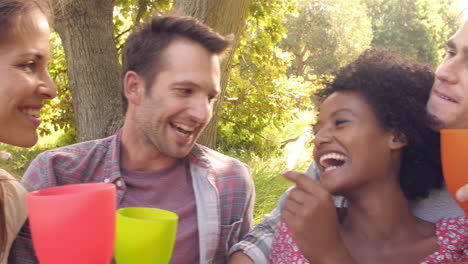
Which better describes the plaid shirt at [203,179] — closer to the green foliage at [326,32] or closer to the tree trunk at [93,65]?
the tree trunk at [93,65]

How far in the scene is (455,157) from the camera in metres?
1.26

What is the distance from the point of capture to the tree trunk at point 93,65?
4.95 metres

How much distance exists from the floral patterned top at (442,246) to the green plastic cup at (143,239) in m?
0.79

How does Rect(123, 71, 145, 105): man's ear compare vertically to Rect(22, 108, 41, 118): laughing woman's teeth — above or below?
above

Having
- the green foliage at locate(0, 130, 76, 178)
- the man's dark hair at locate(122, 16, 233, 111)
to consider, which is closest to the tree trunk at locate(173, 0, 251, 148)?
the man's dark hair at locate(122, 16, 233, 111)

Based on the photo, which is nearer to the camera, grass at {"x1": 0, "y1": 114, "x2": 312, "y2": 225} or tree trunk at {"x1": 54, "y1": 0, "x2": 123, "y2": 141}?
tree trunk at {"x1": 54, "y1": 0, "x2": 123, "y2": 141}

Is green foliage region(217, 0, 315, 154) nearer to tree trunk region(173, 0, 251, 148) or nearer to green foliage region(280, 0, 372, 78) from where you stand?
tree trunk region(173, 0, 251, 148)

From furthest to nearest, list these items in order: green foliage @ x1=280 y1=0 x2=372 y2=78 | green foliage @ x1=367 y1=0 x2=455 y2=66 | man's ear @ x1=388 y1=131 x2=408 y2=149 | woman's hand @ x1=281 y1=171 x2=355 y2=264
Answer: green foliage @ x1=367 y1=0 x2=455 y2=66 < green foliage @ x1=280 y1=0 x2=372 y2=78 < man's ear @ x1=388 y1=131 x2=408 y2=149 < woman's hand @ x1=281 y1=171 x2=355 y2=264

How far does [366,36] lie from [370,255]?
31.5 metres

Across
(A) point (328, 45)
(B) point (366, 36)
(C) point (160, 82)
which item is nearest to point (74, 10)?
(C) point (160, 82)

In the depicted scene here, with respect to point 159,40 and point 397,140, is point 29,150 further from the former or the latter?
point 397,140

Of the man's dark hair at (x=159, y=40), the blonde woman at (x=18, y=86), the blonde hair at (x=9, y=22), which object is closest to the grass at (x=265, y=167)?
the blonde woman at (x=18, y=86)

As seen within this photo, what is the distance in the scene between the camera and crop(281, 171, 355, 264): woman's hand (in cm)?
148

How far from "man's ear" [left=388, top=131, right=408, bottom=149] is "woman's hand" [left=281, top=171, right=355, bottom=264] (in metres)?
0.50
